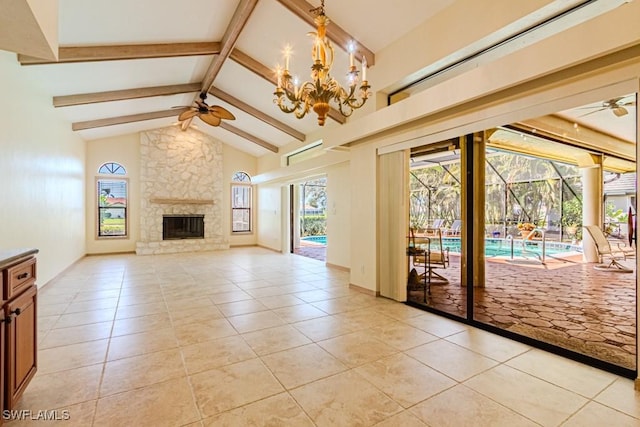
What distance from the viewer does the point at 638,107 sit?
7.26ft

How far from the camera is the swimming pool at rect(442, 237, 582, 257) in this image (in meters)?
8.82

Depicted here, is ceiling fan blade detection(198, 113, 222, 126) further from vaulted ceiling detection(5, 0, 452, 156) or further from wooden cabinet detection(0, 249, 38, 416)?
wooden cabinet detection(0, 249, 38, 416)

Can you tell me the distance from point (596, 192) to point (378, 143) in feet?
22.1

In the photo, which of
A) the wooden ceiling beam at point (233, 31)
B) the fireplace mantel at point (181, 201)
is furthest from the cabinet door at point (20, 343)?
the fireplace mantel at point (181, 201)

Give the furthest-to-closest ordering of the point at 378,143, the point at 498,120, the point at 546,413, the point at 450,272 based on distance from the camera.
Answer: the point at 450,272
the point at 378,143
the point at 498,120
the point at 546,413

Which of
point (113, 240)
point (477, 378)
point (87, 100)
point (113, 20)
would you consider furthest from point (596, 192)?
point (113, 240)

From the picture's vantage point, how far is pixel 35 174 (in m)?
4.55

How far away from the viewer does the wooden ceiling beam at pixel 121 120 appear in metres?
7.07

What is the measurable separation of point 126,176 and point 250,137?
13.0 feet

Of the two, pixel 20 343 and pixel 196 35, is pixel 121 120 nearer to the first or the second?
pixel 196 35

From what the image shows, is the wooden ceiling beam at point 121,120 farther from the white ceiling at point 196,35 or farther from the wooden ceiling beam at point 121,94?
the wooden ceiling beam at point 121,94

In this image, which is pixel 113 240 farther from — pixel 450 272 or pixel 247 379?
pixel 450 272

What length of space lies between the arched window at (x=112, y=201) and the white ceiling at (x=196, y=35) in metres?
2.53

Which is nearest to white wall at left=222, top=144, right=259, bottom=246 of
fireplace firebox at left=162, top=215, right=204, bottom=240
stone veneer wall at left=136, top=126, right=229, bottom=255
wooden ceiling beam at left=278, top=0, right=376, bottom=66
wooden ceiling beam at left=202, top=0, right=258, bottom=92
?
stone veneer wall at left=136, top=126, right=229, bottom=255
